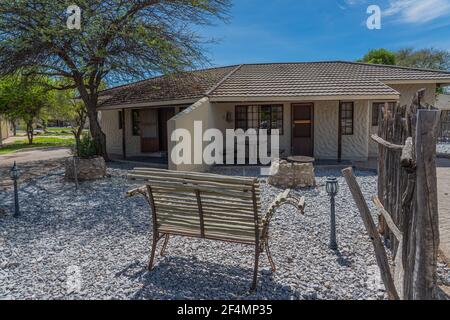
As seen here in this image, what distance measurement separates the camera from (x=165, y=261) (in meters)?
4.13

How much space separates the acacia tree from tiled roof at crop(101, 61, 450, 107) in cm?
143

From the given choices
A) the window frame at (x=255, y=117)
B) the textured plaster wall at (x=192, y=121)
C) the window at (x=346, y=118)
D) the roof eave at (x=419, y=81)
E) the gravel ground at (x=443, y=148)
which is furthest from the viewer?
the gravel ground at (x=443, y=148)

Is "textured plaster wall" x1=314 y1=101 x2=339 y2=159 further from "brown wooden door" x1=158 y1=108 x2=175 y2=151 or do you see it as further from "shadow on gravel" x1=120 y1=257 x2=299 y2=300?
"shadow on gravel" x1=120 y1=257 x2=299 y2=300

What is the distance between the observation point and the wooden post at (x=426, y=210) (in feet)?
6.67

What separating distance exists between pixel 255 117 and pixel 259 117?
0.60 ft

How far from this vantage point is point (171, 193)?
3650 mm

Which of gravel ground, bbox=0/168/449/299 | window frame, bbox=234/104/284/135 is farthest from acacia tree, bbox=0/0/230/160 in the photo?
gravel ground, bbox=0/168/449/299

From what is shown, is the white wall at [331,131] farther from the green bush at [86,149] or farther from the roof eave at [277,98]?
the green bush at [86,149]

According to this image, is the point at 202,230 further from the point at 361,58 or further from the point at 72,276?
the point at 361,58

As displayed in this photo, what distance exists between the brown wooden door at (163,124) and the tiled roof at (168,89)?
1279mm

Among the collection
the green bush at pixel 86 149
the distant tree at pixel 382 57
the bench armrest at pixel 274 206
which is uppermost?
the distant tree at pixel 382 57

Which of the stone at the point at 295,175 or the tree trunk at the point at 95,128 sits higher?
the tree trunk at the point at 95,128

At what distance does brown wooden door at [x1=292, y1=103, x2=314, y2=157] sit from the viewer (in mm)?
13391

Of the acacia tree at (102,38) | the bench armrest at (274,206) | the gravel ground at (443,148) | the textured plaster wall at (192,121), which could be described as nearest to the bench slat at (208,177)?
the bench armrest at (274,206)
